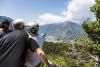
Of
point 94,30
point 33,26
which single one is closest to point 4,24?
point 33,26

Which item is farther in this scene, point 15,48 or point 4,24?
point 4,24

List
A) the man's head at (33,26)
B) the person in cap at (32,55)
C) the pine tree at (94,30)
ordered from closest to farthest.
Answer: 1. the person in cap at (32,55)
2. the man's head at (33,26)
3. the pine tree at (94,30)

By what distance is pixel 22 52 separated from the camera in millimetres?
5109

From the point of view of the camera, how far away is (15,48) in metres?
5.11

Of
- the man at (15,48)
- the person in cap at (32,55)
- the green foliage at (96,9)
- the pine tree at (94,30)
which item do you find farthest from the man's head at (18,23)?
the green foliage at (96,9)

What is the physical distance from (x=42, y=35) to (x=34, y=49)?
1.81 meters

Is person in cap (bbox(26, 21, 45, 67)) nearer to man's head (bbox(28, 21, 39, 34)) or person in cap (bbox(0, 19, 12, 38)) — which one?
man's head (bbox(28, 21, 39, 34))

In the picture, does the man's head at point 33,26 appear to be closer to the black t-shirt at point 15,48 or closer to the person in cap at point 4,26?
the black t-shirt at point 15,48

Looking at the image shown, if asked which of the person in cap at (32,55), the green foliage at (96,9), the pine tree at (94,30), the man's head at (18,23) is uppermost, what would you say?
the man's head at (18,23)

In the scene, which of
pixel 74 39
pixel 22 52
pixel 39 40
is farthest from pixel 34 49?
pixel 74 39

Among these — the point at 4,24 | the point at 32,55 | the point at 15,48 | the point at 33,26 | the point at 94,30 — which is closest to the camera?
the point at 15,48

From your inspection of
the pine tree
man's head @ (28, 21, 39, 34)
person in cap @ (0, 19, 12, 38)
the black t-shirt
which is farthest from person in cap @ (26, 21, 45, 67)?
the pine tree

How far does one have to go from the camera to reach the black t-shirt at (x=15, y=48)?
200 inches

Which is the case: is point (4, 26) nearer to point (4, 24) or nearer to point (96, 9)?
point (4, 24)
